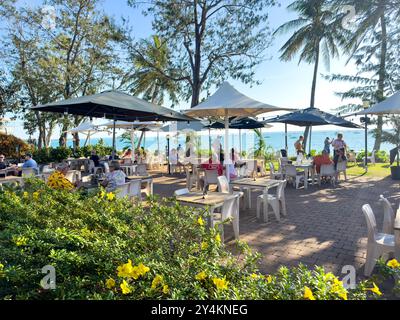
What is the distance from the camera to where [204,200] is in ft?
13.8

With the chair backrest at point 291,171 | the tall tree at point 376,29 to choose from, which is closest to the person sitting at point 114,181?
the chair backrest at point 291,171

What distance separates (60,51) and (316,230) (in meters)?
18.3

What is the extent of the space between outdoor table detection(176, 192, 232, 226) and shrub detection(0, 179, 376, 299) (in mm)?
1321

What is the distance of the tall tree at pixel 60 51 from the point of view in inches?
619

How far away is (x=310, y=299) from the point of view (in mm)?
1344

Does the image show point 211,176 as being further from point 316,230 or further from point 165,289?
point 165,289

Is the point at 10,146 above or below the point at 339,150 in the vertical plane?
above

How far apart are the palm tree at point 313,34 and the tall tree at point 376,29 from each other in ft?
4.14

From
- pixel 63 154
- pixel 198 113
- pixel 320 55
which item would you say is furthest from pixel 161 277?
pixel 320 55

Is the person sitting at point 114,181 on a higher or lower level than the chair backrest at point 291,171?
higher

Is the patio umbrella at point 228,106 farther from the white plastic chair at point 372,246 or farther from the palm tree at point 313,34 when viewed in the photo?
the palm tree at point 313,34

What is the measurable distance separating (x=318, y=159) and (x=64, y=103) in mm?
7625

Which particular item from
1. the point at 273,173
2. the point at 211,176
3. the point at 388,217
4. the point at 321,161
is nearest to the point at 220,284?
the point at 388,217
